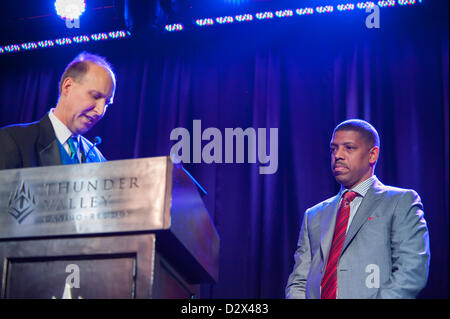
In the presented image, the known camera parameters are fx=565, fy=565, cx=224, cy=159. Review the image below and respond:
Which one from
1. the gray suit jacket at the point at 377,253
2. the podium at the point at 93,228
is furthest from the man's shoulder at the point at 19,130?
the gray suit jacket at the point at 377,253

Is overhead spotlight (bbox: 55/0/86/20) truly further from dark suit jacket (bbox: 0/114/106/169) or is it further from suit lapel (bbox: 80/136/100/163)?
dark suit jacket (bbox: 0/114/106/169)

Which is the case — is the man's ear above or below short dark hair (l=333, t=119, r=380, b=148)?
below

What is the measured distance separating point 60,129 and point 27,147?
334mm

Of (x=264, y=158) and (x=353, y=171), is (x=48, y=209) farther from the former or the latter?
(x=264, y=158)

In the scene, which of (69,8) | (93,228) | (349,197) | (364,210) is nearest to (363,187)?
(349,197)

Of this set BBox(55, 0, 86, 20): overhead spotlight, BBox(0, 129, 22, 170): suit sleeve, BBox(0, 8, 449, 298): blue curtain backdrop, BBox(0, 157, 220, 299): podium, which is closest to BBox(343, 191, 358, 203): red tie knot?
BBox(0, 8, 449, 298): blue curtain backdrop

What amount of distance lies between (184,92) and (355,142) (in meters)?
1.81

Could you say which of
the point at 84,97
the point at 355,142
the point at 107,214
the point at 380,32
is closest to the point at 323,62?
the point at 380,32

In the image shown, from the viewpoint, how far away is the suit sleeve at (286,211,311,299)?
2756 millimetres

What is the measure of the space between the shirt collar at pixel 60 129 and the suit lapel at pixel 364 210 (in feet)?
4.38

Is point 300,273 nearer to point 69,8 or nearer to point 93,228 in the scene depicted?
point 93,228

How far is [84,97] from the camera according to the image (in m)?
2.34

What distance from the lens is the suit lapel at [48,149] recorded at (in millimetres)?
1998

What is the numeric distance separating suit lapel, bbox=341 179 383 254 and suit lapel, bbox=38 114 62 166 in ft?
4.48
